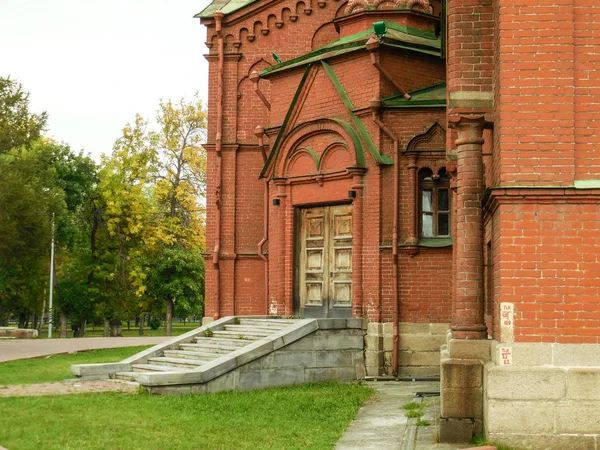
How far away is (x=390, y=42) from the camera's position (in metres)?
17.0

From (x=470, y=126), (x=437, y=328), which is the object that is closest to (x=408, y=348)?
(x=437, y=328)

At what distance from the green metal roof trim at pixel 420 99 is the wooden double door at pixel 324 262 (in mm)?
2349

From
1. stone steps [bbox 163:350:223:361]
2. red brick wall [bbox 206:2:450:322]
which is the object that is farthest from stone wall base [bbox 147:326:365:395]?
stone steps [bbox 163:350:223:361]

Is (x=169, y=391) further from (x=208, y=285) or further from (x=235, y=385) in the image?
(x=208, y=285)

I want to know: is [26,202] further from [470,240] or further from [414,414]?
[470,240]

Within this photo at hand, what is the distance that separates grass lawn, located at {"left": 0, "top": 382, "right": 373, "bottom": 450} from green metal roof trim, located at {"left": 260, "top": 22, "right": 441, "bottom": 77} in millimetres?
7181

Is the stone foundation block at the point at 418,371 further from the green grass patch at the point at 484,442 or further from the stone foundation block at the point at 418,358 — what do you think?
the green grass patch at the point at 484,442

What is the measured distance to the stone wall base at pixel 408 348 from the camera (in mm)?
16391

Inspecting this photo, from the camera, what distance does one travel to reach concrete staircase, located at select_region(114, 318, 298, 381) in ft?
51.5

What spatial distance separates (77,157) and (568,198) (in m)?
33.4

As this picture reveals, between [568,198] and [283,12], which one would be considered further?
[283,12]

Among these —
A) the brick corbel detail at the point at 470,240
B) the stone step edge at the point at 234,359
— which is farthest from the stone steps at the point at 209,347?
the brick corbel detail at the point at 470,240

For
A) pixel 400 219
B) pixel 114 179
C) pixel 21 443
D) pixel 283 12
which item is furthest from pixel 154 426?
pixel 114 179

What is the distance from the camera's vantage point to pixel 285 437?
9859 millimetres
